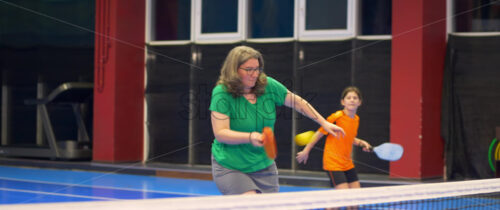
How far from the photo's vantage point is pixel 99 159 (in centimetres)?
1415

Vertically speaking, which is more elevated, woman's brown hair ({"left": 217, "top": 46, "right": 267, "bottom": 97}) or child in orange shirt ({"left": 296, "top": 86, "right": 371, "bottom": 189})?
woman's brown hair ({"left": 217, "top": 46, "right": 267, "bottom": 97})

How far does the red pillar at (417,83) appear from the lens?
1116 cm

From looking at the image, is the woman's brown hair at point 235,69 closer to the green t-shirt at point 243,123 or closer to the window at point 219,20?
the green t-shirt at point 243,123

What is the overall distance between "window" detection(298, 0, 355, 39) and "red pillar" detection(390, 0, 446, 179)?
108cm

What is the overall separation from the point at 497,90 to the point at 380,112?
6.64 feet

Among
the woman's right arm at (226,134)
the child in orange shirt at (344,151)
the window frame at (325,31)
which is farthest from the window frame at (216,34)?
the woman's right arm at (226,134)

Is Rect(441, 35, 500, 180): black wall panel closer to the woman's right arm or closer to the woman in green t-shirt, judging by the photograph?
the woman in green t-shirt

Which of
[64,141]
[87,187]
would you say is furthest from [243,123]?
[64,141]

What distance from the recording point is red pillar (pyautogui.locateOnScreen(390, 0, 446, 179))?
11156 millimetres

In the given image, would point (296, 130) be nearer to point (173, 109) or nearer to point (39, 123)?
point (173, 109)

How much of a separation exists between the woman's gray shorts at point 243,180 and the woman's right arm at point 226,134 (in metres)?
0.29

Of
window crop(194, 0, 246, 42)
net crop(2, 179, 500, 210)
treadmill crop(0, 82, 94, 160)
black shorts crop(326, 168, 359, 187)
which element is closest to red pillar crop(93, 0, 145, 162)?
treadmill crop(0, 82, 94, 160)

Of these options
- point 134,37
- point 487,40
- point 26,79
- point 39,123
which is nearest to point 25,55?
point 26,79

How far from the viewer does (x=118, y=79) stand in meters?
13.9
